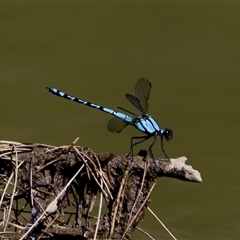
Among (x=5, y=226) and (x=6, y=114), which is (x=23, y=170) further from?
(x=6, y=114)

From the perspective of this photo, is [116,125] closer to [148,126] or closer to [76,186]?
[148,126]

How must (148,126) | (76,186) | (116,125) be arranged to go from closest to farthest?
(76,186)
(148,126)
(116,125)

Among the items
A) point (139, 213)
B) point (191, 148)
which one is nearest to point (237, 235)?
point (191, 148)

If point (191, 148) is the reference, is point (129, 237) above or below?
below

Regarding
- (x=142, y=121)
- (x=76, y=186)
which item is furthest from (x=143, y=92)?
(x=76, y=186)

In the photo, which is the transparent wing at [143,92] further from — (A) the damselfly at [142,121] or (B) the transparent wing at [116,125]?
(B) the transparent wing at [116,125]

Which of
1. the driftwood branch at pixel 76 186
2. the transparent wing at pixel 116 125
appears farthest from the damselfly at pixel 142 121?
the driftwood branch at pixel 76 186
